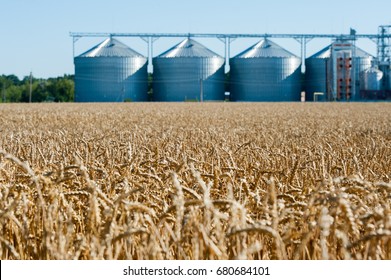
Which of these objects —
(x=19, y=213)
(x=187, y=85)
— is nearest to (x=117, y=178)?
(x=19, y=213)

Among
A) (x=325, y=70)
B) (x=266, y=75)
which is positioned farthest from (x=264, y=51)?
(x=325, y=70)

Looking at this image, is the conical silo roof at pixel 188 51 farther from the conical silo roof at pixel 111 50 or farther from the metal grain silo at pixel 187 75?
the conical silo roof at pixel 111 50

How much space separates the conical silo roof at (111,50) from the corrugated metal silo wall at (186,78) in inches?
141

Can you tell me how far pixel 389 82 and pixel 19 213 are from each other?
76606 millimetres

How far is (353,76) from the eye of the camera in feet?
253

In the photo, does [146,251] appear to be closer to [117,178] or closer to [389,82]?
[117,178]

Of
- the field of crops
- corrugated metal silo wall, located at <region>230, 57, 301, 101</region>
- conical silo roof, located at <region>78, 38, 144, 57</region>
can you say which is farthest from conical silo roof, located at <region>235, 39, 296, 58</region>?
the field of crops

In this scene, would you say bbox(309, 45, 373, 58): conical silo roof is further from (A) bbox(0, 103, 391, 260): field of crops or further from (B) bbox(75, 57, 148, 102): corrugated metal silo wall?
(A) bbox(0, 103, 391, 260): field of crops

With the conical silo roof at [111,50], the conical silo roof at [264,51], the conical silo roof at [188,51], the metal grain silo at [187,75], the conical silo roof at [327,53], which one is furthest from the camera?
the conical silo roof at [327,53]

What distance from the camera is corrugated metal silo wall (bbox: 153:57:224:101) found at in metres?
76.7

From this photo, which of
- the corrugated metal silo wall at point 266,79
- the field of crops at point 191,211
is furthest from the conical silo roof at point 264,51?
the field of crops at point 191,211

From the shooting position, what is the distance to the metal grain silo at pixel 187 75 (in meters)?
76.7

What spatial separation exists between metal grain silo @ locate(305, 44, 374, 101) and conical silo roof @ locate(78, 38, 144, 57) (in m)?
21.4

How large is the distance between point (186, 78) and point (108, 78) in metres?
9.26
